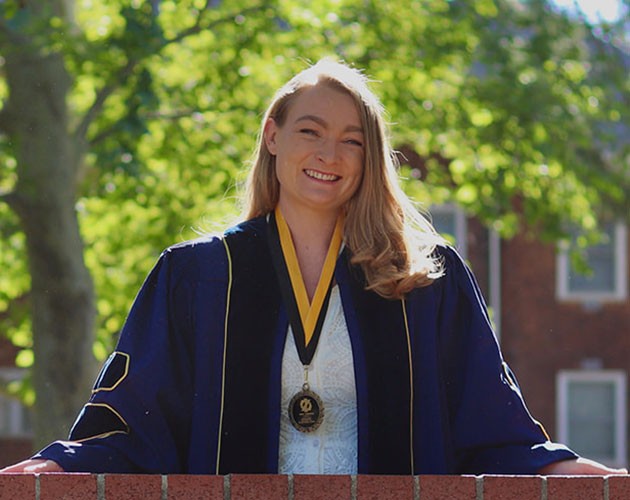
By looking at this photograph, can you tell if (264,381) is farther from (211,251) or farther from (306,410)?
(211,251)

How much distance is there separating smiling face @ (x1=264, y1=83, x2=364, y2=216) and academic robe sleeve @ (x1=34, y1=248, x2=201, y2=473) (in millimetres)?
391

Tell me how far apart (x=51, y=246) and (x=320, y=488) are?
8.16 meters

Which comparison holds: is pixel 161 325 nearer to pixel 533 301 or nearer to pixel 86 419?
pixel 86 419

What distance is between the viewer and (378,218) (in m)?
4.01

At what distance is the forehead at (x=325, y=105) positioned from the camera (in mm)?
3984

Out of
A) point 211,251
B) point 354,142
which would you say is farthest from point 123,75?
point 354,142

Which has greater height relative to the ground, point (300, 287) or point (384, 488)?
point (300, 287)

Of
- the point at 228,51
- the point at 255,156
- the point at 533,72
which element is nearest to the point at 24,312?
the point at 228,51

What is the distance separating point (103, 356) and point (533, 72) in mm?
4263

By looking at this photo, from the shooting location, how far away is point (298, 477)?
11.1 ft

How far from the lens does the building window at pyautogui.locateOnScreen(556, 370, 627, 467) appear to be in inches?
822

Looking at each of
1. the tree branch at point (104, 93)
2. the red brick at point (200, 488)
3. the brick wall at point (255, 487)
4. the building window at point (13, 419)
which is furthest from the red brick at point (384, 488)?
the building window at point (13, 419)

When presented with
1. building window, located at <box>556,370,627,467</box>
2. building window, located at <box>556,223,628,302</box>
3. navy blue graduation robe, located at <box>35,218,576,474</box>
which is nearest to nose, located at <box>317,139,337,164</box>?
navy blue graduation robe, located at <box>35,218,576,474</box>

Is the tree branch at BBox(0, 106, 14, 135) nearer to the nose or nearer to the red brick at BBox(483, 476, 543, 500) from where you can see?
the nose
